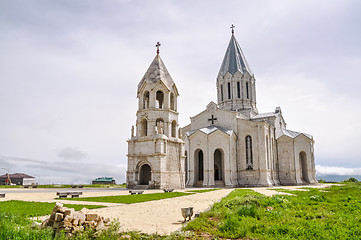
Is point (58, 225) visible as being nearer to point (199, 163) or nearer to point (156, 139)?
point (156, 139)

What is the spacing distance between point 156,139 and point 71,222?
20.7 m

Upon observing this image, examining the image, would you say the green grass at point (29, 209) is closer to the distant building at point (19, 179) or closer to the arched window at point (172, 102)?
the arched window at point (172, 102)

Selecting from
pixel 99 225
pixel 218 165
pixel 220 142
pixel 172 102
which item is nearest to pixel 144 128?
pixel 172 102

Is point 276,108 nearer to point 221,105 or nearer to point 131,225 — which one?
point 221,105

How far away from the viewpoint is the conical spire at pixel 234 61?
4478 centimetres

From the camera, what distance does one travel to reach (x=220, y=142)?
36.8 metres

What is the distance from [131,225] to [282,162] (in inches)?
1426

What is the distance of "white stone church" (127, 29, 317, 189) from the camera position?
28.6 meters

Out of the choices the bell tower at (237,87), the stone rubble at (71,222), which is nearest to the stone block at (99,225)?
the stone rubble at (71,222)

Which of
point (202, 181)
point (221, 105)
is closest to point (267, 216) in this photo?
point (202, 181)

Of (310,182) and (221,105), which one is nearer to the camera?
(310,182)

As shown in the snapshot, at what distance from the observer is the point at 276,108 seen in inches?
1825

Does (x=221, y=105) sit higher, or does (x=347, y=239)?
(x=221, y=105)

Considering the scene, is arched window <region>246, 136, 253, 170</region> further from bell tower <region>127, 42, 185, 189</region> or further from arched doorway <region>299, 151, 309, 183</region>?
bell tower <region>127, 42, 185, 189</region>
